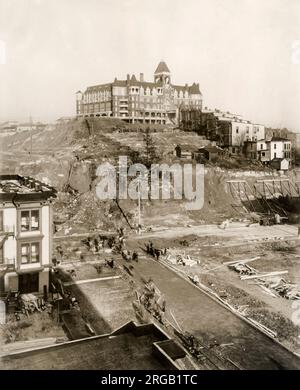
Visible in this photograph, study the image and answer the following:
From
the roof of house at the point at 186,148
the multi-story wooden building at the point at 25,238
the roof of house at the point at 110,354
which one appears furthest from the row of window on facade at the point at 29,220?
the roof of house at the point at 186,148

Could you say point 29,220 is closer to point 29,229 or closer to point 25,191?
point 29,229

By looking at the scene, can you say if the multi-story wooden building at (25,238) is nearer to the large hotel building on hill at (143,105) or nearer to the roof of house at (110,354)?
the roof of house at (110,354)

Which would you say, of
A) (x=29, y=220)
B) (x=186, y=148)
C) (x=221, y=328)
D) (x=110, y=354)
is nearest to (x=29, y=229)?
(x=29, y=220)

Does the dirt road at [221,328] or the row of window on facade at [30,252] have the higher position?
the row of window on facade at [30,252]

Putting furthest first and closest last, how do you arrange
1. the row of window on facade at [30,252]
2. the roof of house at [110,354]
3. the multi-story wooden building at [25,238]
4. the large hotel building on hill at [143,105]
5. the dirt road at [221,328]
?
the large hotel building on hill at [143,105] → the row of window on facade at [30,252] → the multi-story wooden building at [25,238] → the dirt road at [221,328] → the roof of house at [110,354]
